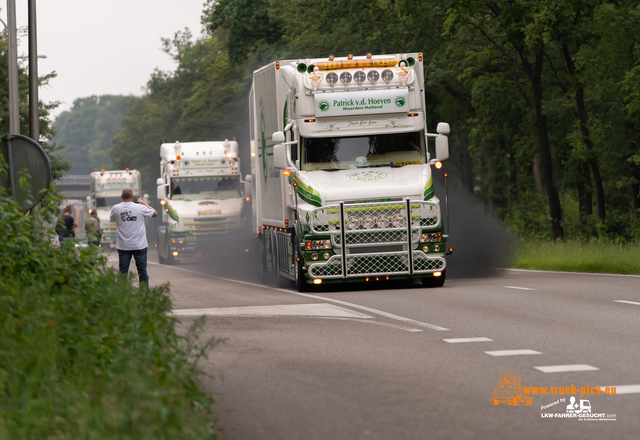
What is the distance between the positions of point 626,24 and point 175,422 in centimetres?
2931

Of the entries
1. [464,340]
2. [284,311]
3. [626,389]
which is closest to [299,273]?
[284,311]

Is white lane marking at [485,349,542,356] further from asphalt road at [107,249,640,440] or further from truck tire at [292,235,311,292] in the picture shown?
truck tire at [292,235,311,292]

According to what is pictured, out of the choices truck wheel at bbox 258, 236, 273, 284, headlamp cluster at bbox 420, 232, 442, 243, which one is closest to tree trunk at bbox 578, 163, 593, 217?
truck wheel at bbox 258, 236, 273, 284

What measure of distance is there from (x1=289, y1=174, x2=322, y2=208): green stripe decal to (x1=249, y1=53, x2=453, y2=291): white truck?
17 mm

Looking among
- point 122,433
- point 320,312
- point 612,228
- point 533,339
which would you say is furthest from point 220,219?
point 122,433

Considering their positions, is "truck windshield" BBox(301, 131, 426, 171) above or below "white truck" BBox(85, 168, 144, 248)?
below

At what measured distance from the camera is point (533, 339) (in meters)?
9.86

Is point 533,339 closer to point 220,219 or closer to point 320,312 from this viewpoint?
point 320,312

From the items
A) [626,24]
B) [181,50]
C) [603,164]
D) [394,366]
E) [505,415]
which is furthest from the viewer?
[181,50]

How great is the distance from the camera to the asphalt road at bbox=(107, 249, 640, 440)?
6.27m

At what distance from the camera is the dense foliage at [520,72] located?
31.1 meters

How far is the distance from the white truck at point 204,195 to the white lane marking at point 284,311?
58.3 feet

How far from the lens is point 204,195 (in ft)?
105

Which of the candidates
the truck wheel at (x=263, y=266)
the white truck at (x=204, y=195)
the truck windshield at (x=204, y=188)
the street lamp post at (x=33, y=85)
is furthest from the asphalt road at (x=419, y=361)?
the truck windshield at (x=204, y=188)
